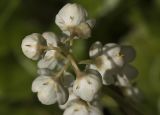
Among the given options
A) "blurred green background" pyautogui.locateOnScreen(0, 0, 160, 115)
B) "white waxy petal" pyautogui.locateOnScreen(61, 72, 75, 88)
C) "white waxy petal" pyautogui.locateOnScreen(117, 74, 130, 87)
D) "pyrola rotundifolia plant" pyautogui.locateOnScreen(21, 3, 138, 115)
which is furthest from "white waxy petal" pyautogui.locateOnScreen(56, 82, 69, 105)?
"blurred green background" pyautogui.locateOnScreen(0, 0, 160, 115)

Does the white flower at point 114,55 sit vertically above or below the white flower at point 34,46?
below

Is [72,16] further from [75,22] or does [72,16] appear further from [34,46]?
[34,46]

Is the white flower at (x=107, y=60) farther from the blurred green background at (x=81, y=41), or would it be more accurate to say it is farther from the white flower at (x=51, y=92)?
the blurred green background at (x=81, y=41)

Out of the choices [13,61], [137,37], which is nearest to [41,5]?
[13,61]

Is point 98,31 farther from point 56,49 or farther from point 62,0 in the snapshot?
point 56,49

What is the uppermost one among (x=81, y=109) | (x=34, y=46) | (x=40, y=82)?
(x=34, y=46)

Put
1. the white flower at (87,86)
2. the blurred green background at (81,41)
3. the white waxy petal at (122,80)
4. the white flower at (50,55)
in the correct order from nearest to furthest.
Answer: the white flower at (87,86) → the white flower at (50,55) → the white waxy petal at (122,80) → the blurred green background at (81,41)

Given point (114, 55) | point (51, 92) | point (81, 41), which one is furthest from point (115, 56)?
point (81, 41)

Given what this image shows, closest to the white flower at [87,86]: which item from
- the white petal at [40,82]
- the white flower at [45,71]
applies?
the white petal at [40,82]
